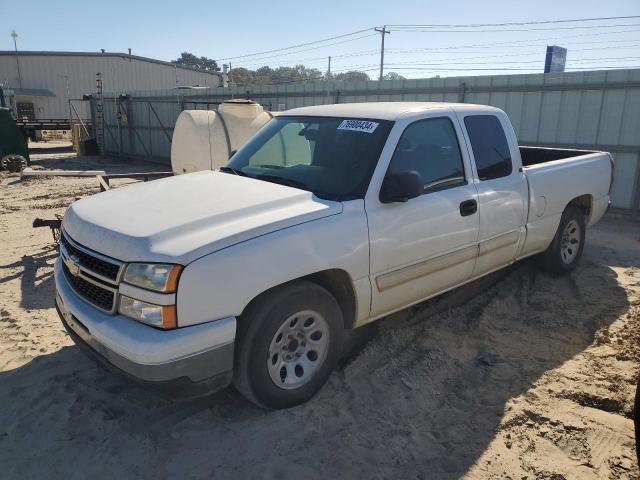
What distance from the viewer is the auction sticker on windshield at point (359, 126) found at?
3.79 metres

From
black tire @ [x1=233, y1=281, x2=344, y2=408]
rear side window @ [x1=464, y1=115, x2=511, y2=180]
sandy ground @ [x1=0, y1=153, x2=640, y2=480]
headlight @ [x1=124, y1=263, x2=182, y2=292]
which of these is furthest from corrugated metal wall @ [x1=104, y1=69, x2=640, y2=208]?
headlight @ [x1=124, y1=263, x2=182, y2=292]

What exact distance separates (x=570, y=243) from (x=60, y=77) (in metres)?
44.1

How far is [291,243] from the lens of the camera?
3010 millimetres

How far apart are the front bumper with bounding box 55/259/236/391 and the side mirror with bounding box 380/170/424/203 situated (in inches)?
54.4

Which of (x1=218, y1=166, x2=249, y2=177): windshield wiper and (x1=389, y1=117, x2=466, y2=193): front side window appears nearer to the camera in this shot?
(x1=389, y1=117, x2=466, y2=193): front side window

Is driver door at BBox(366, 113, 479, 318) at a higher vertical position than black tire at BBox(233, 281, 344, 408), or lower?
higher

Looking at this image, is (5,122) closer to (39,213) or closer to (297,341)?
(39,213)

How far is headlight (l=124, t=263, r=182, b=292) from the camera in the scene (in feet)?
8.70

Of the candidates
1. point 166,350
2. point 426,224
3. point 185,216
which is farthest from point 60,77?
point 166,350

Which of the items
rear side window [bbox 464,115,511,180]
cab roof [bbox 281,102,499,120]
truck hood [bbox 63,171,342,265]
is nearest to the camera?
truck hood [bbox 63,171,342,265]

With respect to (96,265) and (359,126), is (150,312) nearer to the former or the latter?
(96,265)

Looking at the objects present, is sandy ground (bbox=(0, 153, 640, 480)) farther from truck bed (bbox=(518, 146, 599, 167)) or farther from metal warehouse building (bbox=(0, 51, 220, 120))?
metal warehouse building (bbox=(0, 51, 220, 120))

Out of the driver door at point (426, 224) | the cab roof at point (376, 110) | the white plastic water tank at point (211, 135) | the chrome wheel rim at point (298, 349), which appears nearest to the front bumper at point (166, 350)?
the chrome wheel rim at point (298, 349)

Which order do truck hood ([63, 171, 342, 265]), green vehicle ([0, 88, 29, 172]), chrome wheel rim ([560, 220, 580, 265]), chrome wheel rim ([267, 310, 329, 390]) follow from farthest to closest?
1. green vehicle ([0, 88, 29, 172])
2. chrome wheel rim ([560, 220, 580, 265])
3. chrome wheel rim ([267, 310, 329, 390])
4. truck hood ([63, 171, 342, 265])
